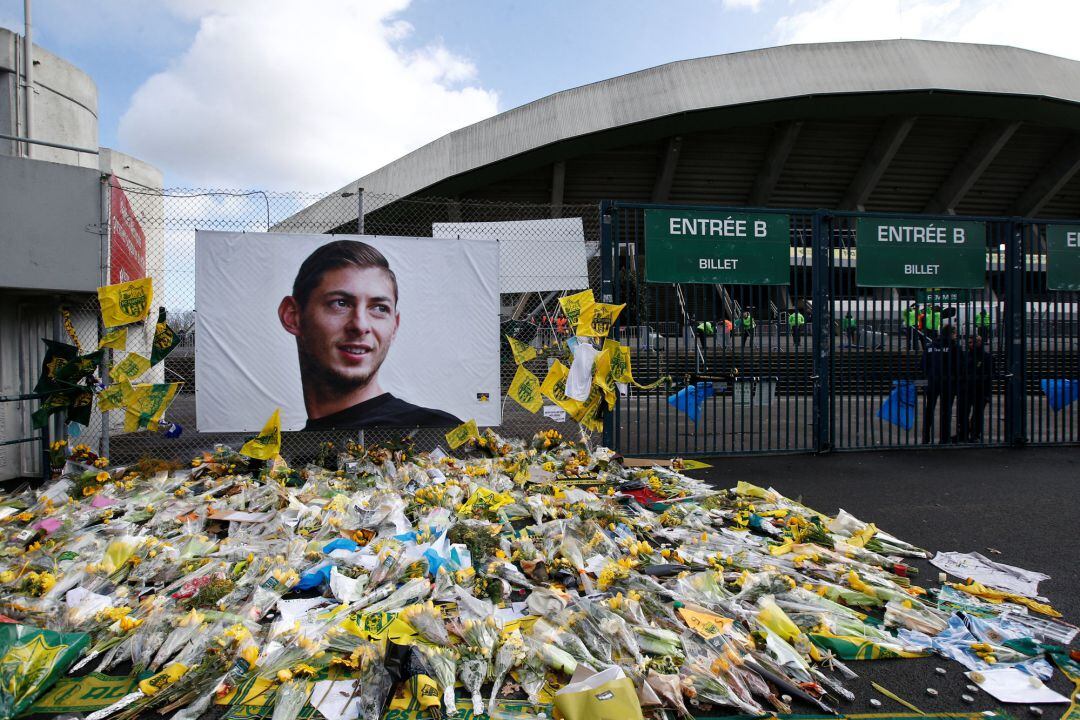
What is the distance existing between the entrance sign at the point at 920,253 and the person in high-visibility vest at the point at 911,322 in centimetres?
33

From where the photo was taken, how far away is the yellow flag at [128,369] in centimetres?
614

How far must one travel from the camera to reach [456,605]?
3393 millimetres

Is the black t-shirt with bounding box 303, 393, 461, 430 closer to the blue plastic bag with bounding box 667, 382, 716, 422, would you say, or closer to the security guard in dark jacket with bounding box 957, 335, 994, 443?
the blue plastic bag with bounding box 667, 382, 716, 422

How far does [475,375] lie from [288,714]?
4.71 metres

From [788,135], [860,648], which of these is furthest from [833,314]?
[788,135]

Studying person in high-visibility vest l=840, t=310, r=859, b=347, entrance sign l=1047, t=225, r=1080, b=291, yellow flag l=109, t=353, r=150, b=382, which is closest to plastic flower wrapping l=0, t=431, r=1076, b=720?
yellow flag l=109, t=353, r=150, b=382

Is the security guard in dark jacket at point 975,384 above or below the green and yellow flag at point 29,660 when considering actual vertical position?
above

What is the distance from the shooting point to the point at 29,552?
13.6 ft

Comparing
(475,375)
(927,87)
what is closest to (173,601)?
(475,375)

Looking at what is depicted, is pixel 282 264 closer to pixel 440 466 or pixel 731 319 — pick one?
pixel 440 466

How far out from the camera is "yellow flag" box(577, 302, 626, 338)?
696 centimetres

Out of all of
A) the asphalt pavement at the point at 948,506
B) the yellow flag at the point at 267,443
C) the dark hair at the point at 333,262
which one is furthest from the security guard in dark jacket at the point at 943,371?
the yellow flag at the point at 267,443

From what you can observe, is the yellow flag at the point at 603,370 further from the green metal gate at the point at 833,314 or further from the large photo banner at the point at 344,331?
the large photo banner at the point at 344,331

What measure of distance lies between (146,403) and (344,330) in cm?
207
